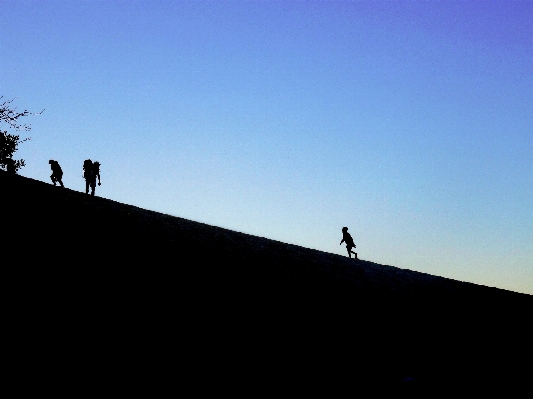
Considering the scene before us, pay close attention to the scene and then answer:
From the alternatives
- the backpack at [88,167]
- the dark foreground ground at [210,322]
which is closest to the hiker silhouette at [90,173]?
the backpack at [88,167]

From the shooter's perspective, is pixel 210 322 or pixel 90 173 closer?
pixel 210 322

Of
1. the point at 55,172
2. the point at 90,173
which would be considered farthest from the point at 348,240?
the point at 55,172

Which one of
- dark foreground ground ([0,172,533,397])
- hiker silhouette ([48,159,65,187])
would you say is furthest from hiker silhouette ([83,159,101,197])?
dark foreground ground ([0,172,533,397])

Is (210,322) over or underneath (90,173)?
underneath

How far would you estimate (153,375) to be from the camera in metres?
4.31

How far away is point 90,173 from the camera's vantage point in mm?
15938

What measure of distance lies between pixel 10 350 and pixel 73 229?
5.67 metres

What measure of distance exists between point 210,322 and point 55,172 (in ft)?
44.9

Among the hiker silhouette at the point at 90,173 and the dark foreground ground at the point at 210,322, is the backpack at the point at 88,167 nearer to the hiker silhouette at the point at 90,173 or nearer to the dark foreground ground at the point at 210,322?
the hiker silhouette at the point at 90,173

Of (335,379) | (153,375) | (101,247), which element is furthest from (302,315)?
(101,247)

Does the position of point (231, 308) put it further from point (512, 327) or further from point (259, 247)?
point (512, 327)

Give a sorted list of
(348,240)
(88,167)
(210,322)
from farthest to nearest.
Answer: (348,240) < (88,167) < (210,322)

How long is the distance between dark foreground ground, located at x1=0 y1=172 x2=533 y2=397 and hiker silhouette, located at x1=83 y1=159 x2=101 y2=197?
3.79 metres

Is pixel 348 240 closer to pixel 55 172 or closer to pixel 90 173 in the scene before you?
pixel 90 173
